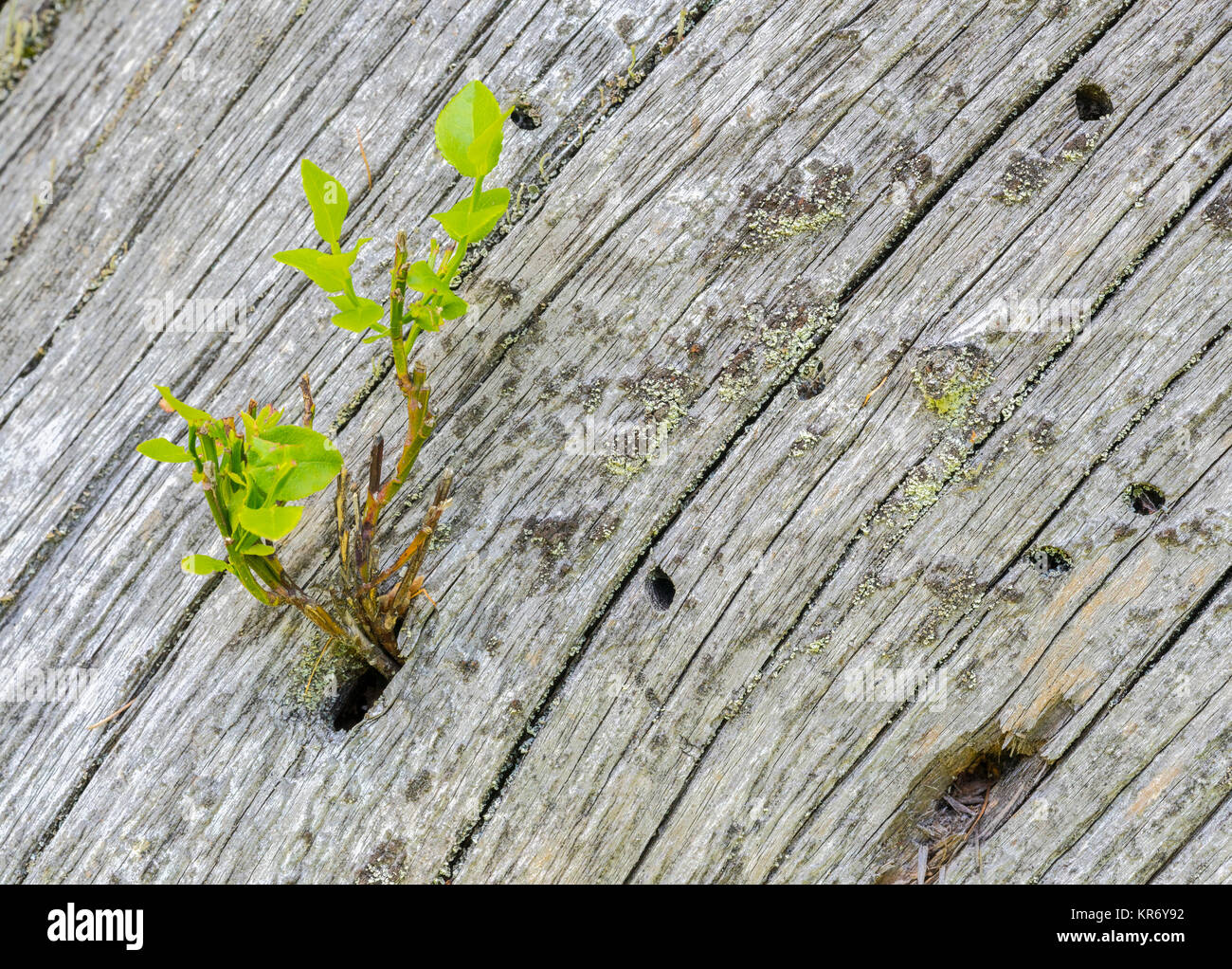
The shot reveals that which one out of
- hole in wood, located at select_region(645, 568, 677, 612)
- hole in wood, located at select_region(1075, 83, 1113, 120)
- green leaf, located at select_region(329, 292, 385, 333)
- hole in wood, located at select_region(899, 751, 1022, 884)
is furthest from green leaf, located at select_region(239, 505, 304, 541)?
hole in wood, located at select_region(1075, 83, 1113, 120)

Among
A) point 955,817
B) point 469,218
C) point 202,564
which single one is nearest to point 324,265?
point 469,218

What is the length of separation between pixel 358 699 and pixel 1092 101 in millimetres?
2629

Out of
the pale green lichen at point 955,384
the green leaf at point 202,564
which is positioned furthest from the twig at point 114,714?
the pale green lichen at point 955,384

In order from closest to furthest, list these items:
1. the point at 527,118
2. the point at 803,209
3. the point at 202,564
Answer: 1. the point at 202,564
2. the point at 803,209
3. the point at 527,118

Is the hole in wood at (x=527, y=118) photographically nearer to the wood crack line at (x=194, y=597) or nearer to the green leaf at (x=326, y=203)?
the wood crack line at (x=194, y=597)

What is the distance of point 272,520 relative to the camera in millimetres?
1660

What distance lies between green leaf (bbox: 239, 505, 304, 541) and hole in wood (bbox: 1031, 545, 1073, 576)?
180 cm

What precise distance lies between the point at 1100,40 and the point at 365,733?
2756 mm

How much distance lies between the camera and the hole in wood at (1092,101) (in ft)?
7.52

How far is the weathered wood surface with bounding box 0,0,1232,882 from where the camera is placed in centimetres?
216

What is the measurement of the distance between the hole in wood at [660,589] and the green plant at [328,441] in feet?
1.94

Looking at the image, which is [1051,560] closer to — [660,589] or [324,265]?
[660,589]
